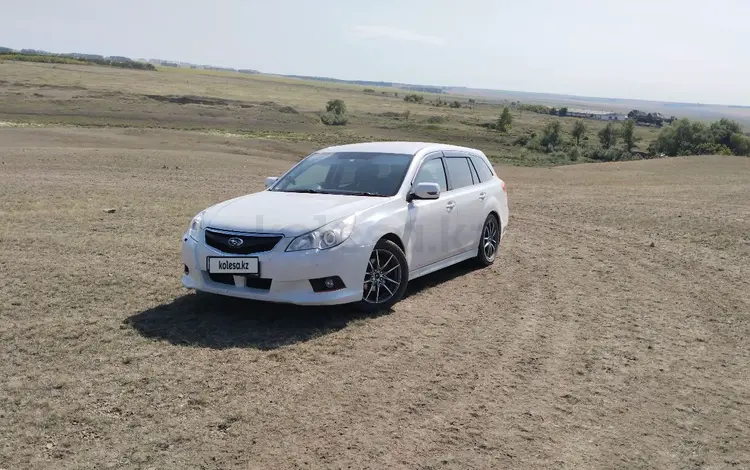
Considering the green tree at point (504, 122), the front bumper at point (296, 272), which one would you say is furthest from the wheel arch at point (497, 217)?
the green tree at point (504, 122)

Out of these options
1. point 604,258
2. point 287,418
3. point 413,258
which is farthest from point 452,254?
point 287,418

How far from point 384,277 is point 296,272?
101 centimetres

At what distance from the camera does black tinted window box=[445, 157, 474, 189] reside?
826 centimetres

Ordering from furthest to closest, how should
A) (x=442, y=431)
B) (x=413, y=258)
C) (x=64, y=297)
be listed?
(x=413, y=258) < (x=64, y=297) < (x=442, y=431)

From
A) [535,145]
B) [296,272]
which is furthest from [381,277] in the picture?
[535,145]

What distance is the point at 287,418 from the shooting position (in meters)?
4.36

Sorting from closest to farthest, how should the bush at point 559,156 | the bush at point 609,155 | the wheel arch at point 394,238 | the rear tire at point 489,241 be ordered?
the wheel arch at point 394,238
the rear tire at point 489,241
the bush at point 559,156
the bush at point 609,155

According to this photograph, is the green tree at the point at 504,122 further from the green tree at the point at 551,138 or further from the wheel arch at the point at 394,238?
the wheel arch at the point at 394,238

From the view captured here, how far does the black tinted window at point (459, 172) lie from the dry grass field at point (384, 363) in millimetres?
1037

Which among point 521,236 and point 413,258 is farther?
point 521,236

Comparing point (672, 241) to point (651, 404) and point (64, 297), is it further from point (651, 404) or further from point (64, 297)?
point (64, 297)

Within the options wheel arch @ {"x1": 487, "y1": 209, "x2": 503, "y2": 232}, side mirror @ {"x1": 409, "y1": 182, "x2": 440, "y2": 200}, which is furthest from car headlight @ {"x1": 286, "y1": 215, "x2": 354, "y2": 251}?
wheel arch @ {"x1": 487, "y1": 209, "x2": 503, "y2": 232}

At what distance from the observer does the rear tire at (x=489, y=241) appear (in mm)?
8672

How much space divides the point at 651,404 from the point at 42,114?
43103 millimetres
